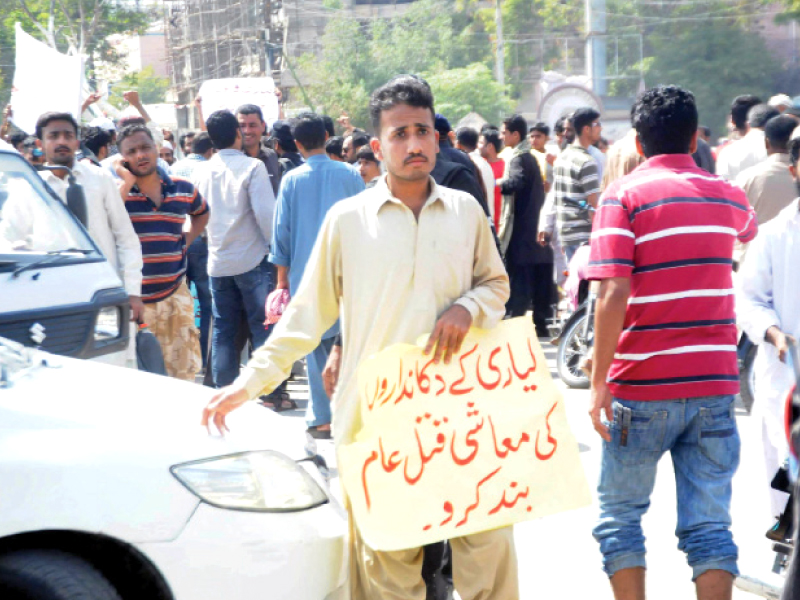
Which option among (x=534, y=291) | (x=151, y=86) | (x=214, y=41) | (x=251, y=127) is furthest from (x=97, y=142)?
(x=151, y=86)

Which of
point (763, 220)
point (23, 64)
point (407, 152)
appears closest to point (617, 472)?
point (407, 152)

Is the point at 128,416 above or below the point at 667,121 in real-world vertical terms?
below

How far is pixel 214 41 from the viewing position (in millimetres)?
76562

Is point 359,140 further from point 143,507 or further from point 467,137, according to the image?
point 143,507

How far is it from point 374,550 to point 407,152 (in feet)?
3.72

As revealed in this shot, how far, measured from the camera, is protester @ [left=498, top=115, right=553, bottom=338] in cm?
1198

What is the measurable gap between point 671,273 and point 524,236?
318 inches

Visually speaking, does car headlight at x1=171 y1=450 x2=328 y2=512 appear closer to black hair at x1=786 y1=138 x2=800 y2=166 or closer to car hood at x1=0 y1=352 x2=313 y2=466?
car hood at x1=0 y1=352 x2=313 y2=466

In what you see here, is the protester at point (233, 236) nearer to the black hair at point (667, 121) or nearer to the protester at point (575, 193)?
the protester at point (575, 193)

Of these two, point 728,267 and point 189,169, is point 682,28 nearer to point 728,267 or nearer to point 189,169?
point 189,169

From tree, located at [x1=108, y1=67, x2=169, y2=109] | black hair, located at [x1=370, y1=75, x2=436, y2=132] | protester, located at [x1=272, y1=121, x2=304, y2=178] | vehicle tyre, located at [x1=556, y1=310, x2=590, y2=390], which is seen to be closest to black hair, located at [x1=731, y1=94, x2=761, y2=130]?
vehicle tyre, located at [x1=556, y1=310, x2=590, y2=390]

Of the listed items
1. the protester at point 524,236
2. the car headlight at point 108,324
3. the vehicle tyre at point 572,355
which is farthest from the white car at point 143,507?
the protester at point 524,236

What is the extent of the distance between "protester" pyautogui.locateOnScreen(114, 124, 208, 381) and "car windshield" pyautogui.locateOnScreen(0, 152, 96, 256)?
4.26 ft

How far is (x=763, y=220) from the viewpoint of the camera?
303 inches
